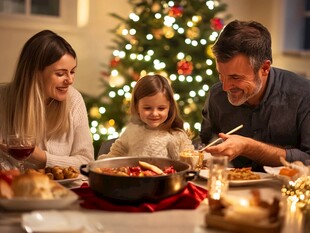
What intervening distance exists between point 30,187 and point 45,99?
99 cm

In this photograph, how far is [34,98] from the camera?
2.23 m

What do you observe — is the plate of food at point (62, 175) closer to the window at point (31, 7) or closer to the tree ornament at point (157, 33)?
the tree ornament at point (157, 33)

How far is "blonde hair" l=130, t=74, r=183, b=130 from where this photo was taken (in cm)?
242

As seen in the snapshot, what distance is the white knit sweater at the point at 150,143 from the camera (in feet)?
7.89

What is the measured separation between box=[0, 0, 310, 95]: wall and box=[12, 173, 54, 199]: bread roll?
3.45 meters

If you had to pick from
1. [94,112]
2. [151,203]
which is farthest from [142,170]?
[94,112]

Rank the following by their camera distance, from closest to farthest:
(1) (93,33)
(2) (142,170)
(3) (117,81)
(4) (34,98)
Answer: (2) (142,170) < (4) (34,98) < (3) (117,81) < (1) (93,33)

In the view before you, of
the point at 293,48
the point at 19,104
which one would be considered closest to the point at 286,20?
the point at 293,48

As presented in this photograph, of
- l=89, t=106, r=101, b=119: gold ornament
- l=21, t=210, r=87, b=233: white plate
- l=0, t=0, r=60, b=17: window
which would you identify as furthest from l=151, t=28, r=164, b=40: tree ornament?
l=21, t=210, r=87, b=233: white plate

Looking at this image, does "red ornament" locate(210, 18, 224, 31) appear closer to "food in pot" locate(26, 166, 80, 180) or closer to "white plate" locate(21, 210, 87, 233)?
"food in pot" locate(26, 166, 80, 180)

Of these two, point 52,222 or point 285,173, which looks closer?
point 52,222

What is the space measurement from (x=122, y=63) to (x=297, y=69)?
6.33 ft

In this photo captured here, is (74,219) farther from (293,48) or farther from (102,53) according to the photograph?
(293,48)

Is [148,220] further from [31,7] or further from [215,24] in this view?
[31,7]
